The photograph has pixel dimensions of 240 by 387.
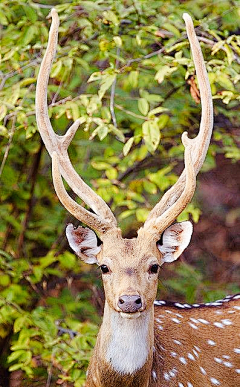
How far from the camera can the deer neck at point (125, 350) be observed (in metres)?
4.09

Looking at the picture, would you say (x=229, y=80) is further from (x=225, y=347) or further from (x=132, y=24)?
(x=225, y=347)

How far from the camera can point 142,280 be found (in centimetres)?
404

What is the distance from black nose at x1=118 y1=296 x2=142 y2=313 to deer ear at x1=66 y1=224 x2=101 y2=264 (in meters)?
0.42

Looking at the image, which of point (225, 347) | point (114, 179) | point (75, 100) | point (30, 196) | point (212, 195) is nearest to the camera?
point (225, 347)

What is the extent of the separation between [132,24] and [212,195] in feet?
15.2

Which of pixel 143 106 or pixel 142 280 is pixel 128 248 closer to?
pixel 142 280

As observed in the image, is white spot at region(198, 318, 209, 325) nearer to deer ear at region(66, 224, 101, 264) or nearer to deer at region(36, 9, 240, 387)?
deer at region(36, 9, 240, 387)

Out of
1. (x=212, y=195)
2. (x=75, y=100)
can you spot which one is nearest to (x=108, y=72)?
(x=75, y=100)

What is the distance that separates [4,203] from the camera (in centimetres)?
663

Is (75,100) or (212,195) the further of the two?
(212,195)

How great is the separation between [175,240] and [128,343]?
549 mm

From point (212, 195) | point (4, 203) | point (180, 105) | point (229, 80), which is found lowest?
point (212, 195)

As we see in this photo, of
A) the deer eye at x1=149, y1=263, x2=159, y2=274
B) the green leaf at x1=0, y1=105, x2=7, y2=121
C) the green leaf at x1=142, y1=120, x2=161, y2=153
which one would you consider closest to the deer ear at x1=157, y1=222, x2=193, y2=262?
the deer eye at x1=149, y1=263, x2=159, y2=274

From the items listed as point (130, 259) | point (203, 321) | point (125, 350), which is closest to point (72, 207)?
point (130, 259)
